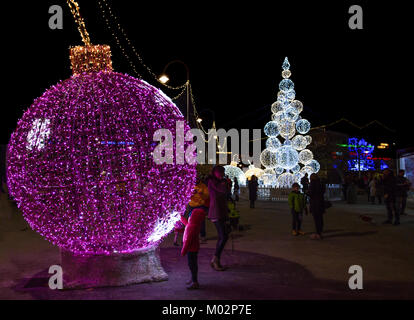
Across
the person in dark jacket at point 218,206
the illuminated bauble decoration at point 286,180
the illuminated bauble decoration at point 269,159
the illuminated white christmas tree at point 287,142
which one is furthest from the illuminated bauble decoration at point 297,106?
the person in dark jacket at point 218,206

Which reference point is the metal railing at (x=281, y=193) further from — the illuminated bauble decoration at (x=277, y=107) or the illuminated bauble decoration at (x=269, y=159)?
the illuminated bauble decoration at (x=277, y=107)

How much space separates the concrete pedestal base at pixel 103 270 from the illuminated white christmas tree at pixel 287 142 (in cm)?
1791

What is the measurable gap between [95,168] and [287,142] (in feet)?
63.8

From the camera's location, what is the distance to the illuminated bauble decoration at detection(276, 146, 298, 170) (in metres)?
23.4

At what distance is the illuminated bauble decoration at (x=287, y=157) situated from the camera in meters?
23.4

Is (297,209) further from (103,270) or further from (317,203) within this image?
(103,270)

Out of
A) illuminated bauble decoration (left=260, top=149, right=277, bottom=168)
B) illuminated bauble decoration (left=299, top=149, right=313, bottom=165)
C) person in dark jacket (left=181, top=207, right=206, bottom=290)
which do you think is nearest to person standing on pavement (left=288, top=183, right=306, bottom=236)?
person in dark jacket (left=181, top=207, right=206, bottom=290)

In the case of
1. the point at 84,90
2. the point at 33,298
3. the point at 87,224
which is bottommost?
the point at 33,298

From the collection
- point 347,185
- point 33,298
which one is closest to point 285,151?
point 347,185

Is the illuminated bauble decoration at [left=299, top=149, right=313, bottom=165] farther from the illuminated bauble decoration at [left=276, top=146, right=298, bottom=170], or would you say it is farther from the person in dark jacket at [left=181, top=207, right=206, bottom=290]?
the person in dark jacket at [left=181, top=207, right=206, bottom=290]

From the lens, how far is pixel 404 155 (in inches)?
883

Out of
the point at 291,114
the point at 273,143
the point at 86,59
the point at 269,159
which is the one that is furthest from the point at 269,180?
the point at 86,59

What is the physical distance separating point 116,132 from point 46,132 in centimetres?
99

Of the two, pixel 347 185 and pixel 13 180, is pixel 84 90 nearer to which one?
pixel 13 180
